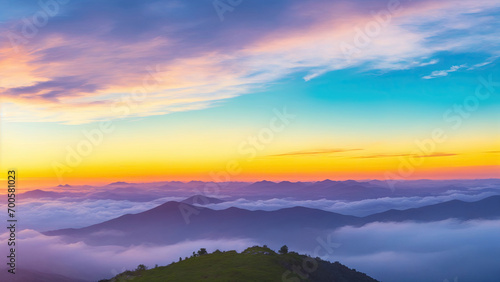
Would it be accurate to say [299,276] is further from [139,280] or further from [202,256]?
[139,280]

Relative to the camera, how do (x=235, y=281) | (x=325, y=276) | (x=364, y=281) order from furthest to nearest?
(x=364, y=281) < (x=325, y=276) < (x=235, y=281)

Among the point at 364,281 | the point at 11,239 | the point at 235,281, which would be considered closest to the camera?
the point at 235,281

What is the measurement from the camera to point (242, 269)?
69.9m

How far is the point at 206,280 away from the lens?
214 ft

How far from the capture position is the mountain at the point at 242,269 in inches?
2677

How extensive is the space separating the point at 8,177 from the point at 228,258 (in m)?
41.8

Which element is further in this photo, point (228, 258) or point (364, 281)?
point (364, 281)

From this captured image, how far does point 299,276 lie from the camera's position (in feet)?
246

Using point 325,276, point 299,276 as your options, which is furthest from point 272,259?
point 325,276

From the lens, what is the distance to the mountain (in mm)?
68000

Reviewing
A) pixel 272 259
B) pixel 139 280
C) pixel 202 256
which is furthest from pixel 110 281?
pixel 272 259

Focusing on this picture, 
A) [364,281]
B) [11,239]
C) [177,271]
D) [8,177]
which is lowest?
[364,281]

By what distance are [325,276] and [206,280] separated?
28.8 metres

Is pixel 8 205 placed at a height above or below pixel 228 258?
above
